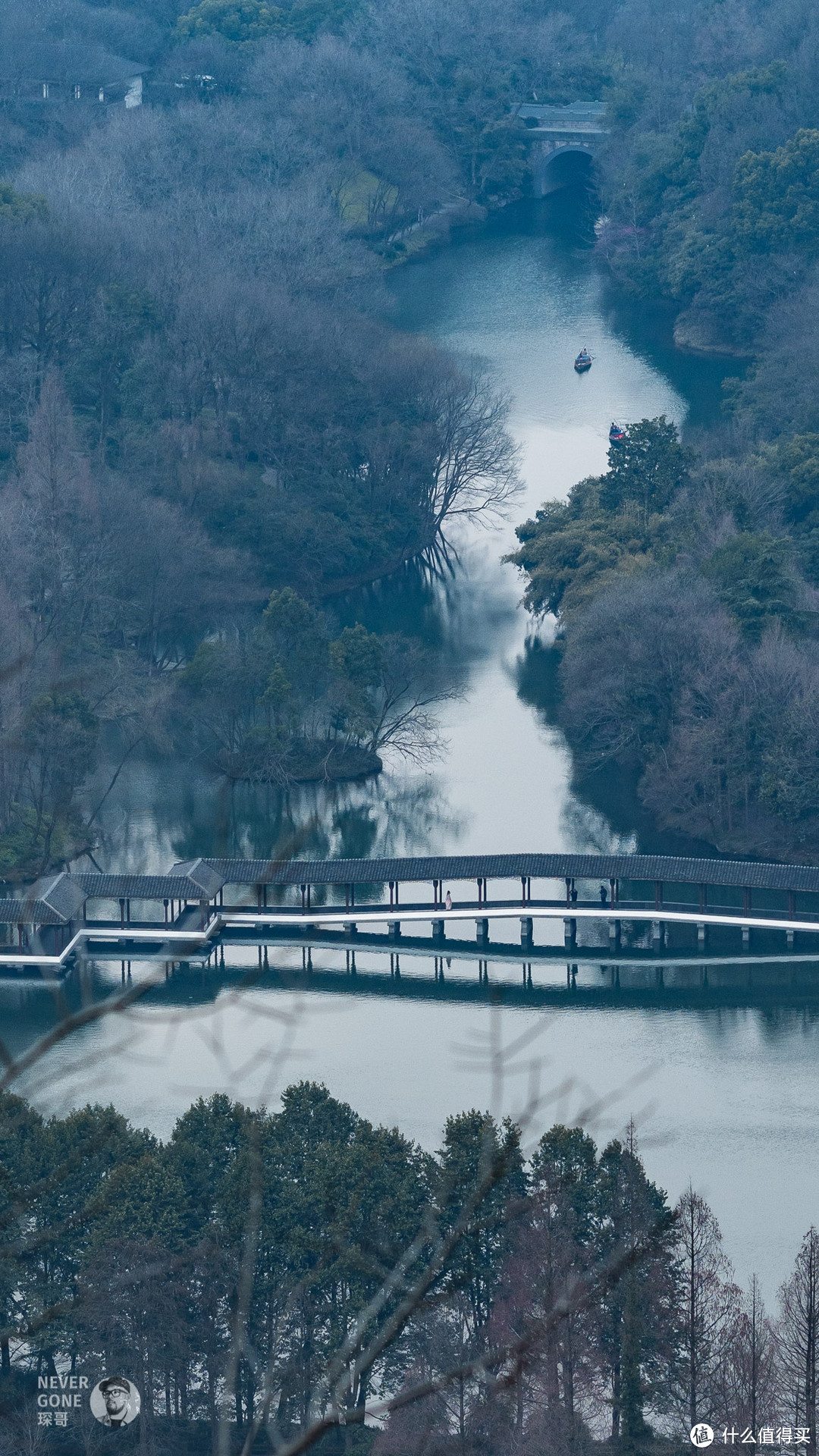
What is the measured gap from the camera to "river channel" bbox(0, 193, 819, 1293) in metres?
27.5

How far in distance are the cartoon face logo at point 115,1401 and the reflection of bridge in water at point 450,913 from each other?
521 inches

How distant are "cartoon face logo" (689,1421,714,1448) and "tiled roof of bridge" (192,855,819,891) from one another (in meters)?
14.7

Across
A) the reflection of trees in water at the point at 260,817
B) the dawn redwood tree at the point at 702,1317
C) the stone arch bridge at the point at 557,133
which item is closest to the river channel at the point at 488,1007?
the reflection of trees in water at the point at 260,817

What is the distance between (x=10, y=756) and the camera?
35594 millimetres

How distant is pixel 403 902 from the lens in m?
35.1

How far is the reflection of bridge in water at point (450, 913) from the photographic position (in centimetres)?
3356

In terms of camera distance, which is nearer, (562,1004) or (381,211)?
(562,1004)

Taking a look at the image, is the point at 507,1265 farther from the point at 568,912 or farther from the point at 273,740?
the point at 273,740

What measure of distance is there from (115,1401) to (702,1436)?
496 cm

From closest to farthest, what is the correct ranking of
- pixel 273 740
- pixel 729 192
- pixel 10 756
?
1. pixel 10 756
2. pixel 273 740
3. pixel 729 192

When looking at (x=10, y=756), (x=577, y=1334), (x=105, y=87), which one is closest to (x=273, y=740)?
(x=10, y=756)

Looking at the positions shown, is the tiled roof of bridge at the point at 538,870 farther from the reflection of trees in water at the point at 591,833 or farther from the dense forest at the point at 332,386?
the dense forest at the point at 332,386

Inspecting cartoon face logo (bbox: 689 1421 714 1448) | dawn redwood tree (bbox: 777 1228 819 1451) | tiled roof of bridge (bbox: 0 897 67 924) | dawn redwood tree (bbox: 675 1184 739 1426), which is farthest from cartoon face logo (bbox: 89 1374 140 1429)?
tiled roof of bridge (bbox: 0 897 67 924)

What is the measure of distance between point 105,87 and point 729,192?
1990cm
